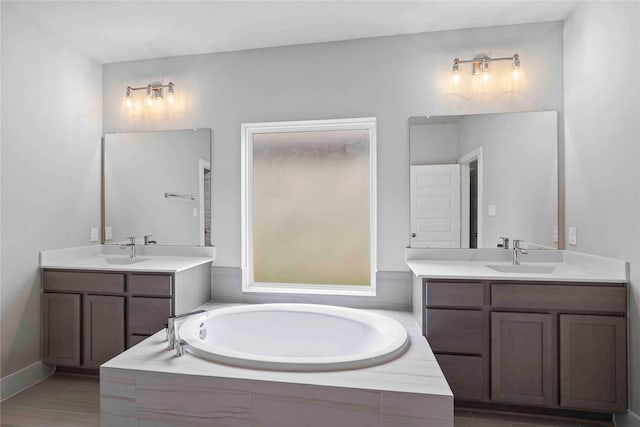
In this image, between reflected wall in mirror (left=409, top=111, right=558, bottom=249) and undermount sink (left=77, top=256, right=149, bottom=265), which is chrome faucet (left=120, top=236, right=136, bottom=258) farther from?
reflected wall in mirror (left=409, top=111, right=558, bottom=249)

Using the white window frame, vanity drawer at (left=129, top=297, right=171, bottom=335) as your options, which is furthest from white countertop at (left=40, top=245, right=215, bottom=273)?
the white window frame

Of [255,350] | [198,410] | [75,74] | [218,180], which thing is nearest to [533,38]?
[218,180]

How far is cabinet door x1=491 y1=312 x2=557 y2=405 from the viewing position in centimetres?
200

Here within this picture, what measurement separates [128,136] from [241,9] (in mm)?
1573

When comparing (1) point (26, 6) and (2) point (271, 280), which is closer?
(1) point (26, 6)

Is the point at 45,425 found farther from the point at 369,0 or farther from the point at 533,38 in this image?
the point at 533,38

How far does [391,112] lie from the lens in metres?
2.70

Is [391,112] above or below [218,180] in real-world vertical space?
above

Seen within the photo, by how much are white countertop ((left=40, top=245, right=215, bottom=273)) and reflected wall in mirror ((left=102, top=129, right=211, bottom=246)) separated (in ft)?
0.26

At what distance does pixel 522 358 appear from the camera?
79.5 inches

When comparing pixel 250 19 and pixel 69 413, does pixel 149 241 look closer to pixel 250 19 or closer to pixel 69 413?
pixel 69 413

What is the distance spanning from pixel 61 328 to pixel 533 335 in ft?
10.6

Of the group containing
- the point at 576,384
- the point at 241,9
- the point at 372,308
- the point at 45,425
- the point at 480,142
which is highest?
the point at 241,9

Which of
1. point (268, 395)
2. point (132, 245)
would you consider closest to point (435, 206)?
point (268, 395)
